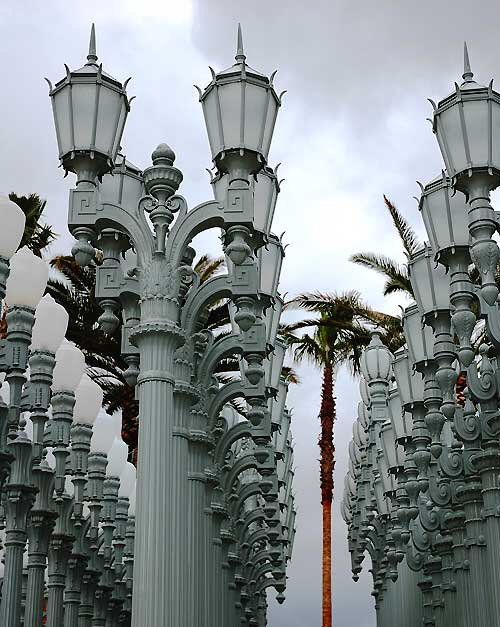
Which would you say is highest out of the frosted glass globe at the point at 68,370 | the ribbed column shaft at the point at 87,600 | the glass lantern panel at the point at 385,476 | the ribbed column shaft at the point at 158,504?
the glass lantern panel at the point at 385,476

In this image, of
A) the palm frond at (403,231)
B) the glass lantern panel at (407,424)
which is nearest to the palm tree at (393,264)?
the palm frond at (403,231)

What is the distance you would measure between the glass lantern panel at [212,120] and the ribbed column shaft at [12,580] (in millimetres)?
5947

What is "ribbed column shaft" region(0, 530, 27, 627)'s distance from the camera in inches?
491

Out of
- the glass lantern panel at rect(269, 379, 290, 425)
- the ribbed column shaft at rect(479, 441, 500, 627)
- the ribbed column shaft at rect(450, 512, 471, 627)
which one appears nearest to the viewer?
the ribbed column shaft at rect(479, 441, 500, 627)

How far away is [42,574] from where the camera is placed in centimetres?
1498

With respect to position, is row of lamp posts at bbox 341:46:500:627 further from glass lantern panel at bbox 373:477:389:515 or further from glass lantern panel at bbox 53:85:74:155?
glass lantern panel at bbox 373:477:389:515

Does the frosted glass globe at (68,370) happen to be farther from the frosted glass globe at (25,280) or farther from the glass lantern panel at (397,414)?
the glass lantern panel at (397,414)

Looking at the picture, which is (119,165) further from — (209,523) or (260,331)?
(209,523)

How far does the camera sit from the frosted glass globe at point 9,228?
10.2 meters

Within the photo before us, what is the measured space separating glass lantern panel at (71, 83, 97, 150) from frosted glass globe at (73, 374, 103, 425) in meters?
5.45

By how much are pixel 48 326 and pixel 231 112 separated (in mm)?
4390

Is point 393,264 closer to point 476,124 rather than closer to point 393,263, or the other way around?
point 393,263

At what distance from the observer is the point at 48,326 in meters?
12.3

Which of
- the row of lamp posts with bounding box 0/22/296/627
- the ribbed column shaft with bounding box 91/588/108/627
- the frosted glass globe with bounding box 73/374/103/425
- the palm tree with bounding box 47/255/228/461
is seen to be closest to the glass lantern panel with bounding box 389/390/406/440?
the row of lamp posts with bounding box 0/22/296/627
